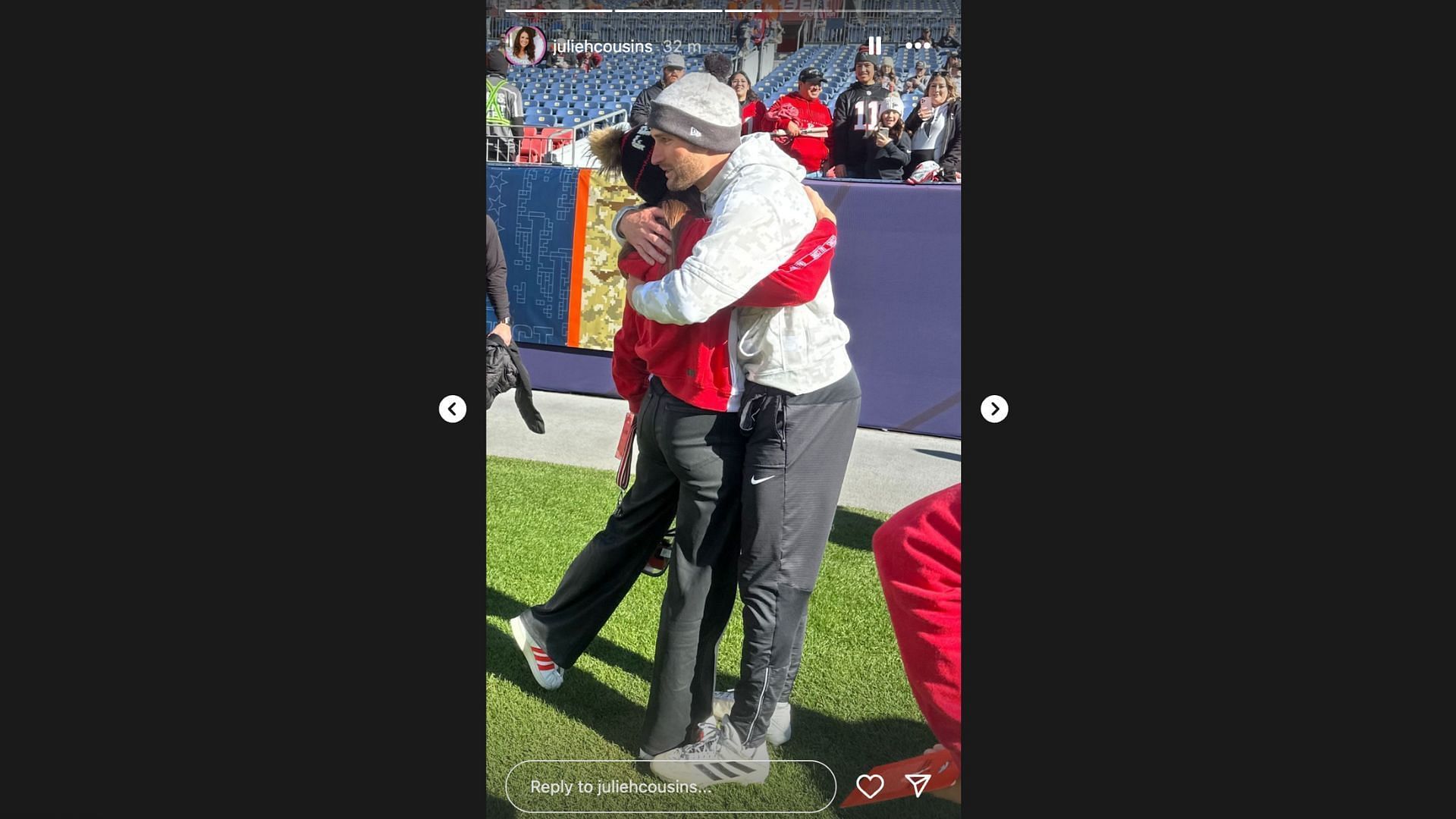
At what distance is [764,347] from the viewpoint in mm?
3389

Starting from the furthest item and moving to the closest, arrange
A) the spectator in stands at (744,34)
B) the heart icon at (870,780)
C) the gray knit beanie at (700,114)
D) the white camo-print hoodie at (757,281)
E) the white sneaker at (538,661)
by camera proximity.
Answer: the white sneaker at (538,661) → the heart icon at (870,780) → the spectator in stands at (744,34) → the gray knit beanie at (700,114) → the white camo-print hoodie at (757,281)

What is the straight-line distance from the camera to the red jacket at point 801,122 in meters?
3.43

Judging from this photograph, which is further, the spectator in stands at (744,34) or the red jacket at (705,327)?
the spectator in stands at (744,34)

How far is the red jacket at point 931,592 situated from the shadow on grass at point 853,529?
3.5 inches

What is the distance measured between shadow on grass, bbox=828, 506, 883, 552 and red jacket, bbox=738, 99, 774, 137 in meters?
0.94

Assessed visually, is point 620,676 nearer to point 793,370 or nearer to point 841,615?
point 841,615

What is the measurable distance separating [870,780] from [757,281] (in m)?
1.27

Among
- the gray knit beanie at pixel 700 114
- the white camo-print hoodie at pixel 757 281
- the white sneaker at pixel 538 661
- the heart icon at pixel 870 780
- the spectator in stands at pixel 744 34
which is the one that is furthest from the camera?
the white sneaker at pixel 538 661

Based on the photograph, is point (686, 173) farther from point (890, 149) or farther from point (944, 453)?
point (944, 453)

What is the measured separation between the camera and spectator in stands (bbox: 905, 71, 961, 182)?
3430 millimetres

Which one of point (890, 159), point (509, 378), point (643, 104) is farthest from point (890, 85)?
point (509, 378)

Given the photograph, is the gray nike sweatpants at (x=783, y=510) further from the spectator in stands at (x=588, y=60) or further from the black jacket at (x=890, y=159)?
the spectator in stands at (x=588, y=60)

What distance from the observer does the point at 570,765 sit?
11.9 feet

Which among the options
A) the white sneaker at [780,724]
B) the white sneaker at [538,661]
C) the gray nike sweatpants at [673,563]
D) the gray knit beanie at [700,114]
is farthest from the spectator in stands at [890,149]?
the white sneaker at [538,661]
